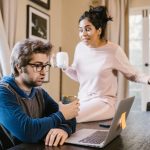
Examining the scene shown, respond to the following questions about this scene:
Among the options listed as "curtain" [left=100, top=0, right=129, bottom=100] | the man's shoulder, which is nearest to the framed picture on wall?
"curtain" [left=100, top=0, right=129, bottom=100]

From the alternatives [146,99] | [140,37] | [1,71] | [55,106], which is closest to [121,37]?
[140,37]

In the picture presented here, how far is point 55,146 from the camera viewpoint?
3.35ft

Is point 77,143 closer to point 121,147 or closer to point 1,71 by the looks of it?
point 121,147

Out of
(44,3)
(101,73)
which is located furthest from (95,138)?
(44,3)

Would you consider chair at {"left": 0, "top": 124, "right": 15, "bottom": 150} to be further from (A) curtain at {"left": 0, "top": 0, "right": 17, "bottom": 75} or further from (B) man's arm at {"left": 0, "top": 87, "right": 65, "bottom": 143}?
(A) curtain at {"left": 0, "top": 0, "right": 17, "bottom": 75}

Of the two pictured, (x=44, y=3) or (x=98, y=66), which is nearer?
(x=98, y=66)

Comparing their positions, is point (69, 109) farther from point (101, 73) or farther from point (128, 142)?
point (101, 73)

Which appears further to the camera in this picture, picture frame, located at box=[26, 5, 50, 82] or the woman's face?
picture frame, located at box=[26, 5, 50, 82]

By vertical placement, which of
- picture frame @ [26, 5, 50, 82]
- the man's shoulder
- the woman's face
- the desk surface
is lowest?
the desk surface

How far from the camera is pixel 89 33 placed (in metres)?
1.98

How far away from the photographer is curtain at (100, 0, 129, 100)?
373cm

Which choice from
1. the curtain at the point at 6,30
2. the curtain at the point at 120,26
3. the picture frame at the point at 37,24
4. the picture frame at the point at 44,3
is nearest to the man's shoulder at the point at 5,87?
the curtain at the point at 6,30

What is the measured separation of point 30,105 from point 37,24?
2267 millimetres

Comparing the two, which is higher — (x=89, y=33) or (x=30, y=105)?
(x=89, y=33)
